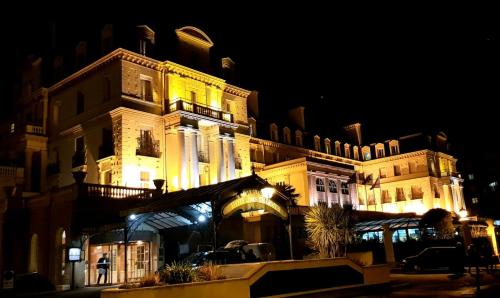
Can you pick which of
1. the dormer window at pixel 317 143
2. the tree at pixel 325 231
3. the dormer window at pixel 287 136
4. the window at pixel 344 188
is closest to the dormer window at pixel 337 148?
the dormer window at pixel 317 143

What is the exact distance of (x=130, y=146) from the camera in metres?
36.8

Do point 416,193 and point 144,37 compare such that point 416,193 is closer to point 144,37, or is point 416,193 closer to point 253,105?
point 253,105

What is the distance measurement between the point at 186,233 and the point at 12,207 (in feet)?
41.7

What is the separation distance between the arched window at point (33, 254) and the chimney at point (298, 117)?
127 feet

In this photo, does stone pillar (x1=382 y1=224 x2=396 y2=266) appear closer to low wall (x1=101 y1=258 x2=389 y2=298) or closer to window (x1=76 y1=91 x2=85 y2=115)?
low wall (x1=101 y1=258 x2=389 y2=298)

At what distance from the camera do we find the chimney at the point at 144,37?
131 ft

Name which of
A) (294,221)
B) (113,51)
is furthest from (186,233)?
(113,51)

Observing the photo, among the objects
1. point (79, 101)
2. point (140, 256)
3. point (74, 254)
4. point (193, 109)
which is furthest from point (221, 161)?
point (74, 254)

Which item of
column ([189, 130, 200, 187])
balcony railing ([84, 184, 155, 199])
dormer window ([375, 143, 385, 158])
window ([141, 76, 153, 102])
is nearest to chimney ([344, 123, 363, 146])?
dormer window ([375, 143, 385, 158])

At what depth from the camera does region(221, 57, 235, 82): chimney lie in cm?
4750

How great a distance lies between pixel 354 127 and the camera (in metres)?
76.4

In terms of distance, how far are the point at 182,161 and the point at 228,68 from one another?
13240 millimetres

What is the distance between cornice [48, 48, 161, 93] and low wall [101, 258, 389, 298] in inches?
971

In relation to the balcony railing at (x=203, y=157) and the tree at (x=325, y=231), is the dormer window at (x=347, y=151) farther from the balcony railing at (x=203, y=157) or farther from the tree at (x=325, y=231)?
the tree at (x=325, y=231)
